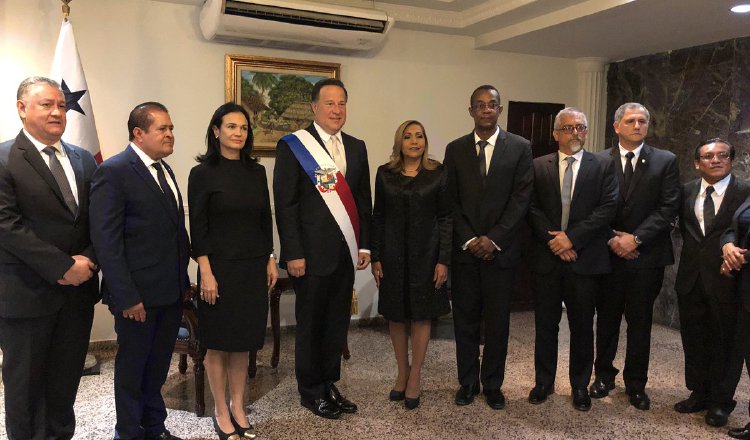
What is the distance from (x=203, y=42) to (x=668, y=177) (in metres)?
2.97

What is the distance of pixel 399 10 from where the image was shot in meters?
4.17

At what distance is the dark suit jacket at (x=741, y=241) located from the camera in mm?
2441

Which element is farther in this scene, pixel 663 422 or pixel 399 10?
pixel 399 10

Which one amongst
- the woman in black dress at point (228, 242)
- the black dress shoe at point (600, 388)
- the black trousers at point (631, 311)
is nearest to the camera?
the woman in black dress at point (228, 242)

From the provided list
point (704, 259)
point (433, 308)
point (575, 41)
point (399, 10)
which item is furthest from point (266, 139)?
point (704, 259)

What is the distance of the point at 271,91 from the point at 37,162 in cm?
223

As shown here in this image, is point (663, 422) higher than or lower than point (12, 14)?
lower

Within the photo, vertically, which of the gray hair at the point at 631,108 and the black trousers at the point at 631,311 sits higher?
the gray hair at the point at 631,108

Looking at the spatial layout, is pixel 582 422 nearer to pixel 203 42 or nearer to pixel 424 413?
pixel 424 413

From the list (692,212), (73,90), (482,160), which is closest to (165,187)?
(482,160)

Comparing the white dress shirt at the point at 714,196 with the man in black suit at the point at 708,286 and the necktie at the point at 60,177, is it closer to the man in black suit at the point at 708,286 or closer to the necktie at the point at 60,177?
the man in black suit at the point at 708,286

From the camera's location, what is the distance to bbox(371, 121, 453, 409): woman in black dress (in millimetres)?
2646

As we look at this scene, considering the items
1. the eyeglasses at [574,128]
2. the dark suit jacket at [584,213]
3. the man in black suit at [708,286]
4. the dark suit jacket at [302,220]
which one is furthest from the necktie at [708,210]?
the dark suit jacket at [302,220]

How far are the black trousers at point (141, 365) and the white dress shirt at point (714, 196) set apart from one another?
2374 millimetres
